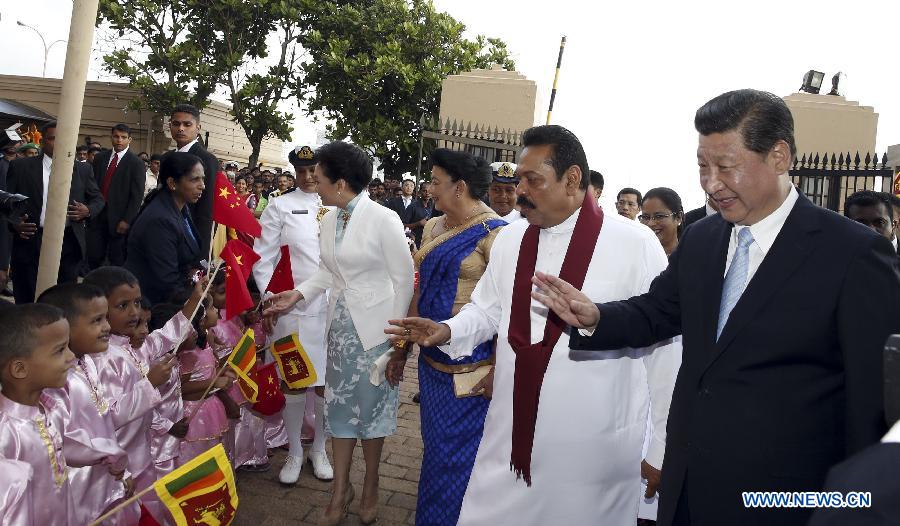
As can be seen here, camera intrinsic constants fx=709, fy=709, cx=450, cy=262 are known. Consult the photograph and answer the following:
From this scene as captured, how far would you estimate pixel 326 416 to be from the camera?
4.27m

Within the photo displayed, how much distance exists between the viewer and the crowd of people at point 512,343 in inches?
76.1

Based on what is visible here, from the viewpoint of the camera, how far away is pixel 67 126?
3.42m

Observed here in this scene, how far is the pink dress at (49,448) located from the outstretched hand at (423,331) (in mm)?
1298

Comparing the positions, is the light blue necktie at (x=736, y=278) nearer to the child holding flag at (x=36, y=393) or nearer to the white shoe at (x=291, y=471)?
the child holding flag at (x=36, y=393)

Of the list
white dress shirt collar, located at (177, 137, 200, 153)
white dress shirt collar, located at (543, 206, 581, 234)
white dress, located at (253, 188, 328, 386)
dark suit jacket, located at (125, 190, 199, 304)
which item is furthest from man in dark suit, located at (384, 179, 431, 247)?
white dress shirt collar, located at (543, 206, 581, 234)

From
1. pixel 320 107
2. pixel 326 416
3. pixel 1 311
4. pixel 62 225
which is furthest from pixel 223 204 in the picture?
pixel 320 107

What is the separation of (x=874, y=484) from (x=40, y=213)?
7.95m

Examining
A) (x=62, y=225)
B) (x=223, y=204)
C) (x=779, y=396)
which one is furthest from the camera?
(x=223, y=204)

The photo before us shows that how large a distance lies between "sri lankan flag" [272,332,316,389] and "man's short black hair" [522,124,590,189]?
2.29 meters

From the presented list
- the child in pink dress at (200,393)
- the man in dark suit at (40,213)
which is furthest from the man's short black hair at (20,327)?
the man in dark suit at (40,213)

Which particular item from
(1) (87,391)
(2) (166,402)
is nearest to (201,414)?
(2) (166,402)

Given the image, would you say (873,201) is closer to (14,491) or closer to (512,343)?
(512,343)

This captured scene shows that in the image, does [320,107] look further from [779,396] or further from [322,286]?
[779,396]

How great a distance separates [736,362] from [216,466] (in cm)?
211
